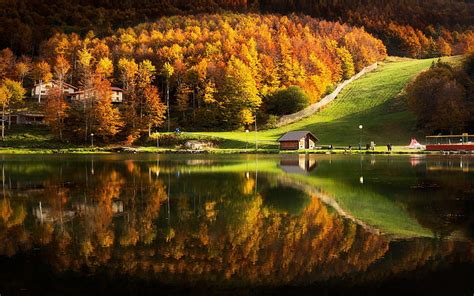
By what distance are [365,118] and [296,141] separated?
30925 mm

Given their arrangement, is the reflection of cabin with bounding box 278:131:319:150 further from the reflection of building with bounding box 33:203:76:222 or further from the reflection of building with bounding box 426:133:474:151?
the reflection of building with bounding box 33:203:76:222

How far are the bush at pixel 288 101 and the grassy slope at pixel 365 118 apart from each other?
347 centimetres

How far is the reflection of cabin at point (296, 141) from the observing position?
7881cm

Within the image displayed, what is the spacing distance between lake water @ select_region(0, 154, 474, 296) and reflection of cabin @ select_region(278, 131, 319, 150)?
47902 millimetres

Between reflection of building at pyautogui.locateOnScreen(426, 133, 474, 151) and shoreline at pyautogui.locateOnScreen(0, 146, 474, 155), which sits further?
reflection of building at pyautogui.locateOnScreen(426, 133, 474, 151)

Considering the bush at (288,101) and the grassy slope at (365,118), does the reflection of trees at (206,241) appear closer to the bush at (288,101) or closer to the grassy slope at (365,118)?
the grassy slope at (365,118)

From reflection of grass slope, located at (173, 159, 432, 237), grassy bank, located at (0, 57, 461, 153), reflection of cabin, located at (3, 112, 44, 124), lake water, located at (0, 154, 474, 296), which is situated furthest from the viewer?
reflection of cabin, located at (3, 112, 44, 124)

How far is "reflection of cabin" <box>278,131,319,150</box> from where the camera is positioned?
259 feet

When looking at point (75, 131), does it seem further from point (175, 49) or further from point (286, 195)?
point (286, 195)

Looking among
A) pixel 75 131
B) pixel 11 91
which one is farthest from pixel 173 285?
pixel 11 91

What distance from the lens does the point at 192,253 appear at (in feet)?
48.4

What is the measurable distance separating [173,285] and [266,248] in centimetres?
408

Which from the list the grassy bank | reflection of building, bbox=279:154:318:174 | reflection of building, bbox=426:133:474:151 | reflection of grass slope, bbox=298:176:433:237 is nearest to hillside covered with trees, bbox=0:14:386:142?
the grassy bank

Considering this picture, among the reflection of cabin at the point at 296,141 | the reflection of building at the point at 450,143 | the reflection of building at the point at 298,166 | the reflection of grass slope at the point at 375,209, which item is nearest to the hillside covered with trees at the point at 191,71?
the reflection of cabin at the point at 296,141
